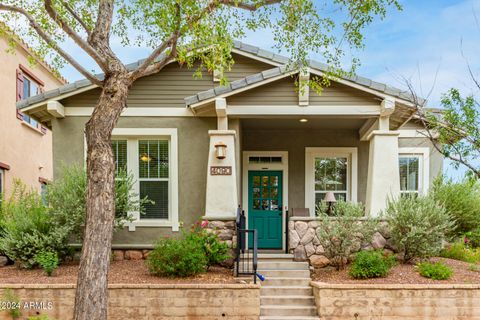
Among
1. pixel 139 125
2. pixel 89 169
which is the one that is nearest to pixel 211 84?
pixel 139 125

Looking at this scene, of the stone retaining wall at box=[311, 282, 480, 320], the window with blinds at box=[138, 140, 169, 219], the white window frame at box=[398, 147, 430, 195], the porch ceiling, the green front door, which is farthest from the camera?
the white window frame at box=[398, 147, 430, 195]

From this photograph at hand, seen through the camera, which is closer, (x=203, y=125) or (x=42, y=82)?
(x=203, y=125)

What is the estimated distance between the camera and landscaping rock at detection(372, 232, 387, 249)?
792cm

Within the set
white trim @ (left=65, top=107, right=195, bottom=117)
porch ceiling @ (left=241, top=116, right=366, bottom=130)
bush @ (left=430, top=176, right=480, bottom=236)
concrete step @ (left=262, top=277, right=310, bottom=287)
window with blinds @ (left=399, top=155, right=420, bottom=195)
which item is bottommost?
concrete step @ (left=262, top=277, right=310, bottom=287)

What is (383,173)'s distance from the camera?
8117 millimetres

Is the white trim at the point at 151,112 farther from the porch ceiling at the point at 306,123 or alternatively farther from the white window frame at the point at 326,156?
the white window frame at the point at 326,156

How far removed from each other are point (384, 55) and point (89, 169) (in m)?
6.68

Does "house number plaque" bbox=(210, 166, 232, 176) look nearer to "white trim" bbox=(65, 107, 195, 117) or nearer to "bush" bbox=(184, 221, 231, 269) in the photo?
"bush" bbox=(184, 221, 231, 269)

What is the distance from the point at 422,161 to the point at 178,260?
7347 millimetres

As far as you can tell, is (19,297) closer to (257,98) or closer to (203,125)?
(203,125)

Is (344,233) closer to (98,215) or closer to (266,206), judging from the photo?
(266,206)

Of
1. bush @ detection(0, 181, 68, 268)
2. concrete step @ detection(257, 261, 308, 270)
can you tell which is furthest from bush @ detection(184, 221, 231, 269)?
bush @ detection(0, 181, 68, 268)

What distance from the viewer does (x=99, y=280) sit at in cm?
514

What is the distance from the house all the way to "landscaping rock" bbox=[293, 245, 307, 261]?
1.47m
